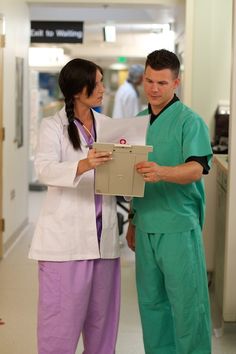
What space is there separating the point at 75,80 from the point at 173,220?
700mm

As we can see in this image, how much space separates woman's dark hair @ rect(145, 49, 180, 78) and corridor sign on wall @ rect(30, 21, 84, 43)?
5790 mm

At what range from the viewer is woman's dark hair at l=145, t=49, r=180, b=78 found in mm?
2582

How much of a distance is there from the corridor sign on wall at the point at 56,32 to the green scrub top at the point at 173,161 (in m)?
5.82

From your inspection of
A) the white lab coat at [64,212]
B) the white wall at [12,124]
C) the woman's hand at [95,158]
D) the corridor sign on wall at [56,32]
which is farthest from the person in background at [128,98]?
the woman's hand at [95,158]

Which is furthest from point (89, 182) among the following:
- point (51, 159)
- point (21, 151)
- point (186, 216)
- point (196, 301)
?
point (21, 151)

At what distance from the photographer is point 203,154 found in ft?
8.48

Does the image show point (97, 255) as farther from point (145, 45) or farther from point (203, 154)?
point (145, 45)

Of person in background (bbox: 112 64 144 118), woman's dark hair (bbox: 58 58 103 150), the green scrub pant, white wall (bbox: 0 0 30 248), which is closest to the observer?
woman's dark hair (bbox: 58 58 103 150)

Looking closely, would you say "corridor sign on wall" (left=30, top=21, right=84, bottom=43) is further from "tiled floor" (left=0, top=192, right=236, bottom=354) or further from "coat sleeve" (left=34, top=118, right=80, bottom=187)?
"coat sleeve" (left=34, top=118, right=80, bottom=187)

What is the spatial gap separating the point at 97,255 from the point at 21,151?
4292mm

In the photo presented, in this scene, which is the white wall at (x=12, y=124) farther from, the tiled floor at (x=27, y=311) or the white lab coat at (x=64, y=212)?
the white lab coat at (x=64, y=212)

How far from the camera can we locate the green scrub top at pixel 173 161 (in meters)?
2.60

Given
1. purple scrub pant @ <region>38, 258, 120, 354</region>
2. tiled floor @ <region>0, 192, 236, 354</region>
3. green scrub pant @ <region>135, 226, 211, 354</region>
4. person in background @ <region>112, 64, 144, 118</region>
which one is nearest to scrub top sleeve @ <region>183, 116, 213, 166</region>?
green scrub pant @ <region>135, 226, 211, 354</region>

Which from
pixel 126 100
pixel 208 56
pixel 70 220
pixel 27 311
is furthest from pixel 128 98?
pixel 70 220
